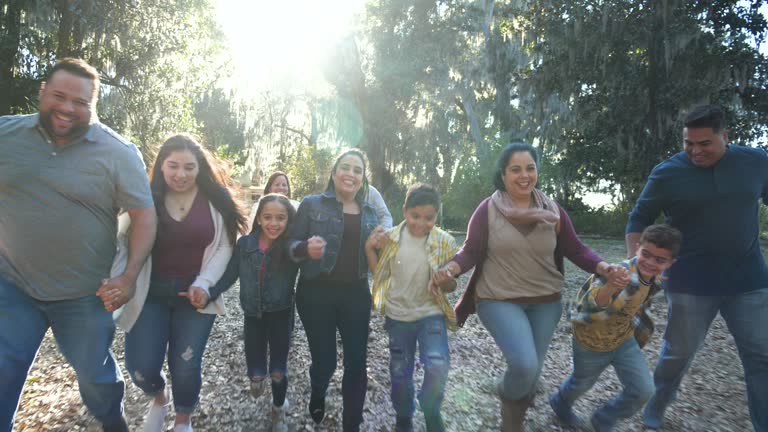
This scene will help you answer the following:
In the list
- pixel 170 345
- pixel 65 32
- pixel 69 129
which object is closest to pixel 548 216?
pixel 170 345

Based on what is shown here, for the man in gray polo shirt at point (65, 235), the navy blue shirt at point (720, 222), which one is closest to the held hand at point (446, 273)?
the navy blue shirt at point (720, 222)

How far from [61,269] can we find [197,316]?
73cm

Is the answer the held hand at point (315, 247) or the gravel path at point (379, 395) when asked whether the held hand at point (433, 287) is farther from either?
the gravel path at point (379, 395)

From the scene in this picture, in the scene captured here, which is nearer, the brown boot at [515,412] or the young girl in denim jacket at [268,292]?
the brown boot at [515,412]

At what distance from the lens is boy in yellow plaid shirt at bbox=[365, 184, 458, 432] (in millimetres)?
2717

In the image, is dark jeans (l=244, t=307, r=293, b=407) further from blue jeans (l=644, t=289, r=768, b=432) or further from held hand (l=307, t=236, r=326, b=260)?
blue jeans (l=644, t=289, r=768, b=432)

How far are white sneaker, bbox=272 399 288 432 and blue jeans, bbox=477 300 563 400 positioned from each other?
1483 millimetres

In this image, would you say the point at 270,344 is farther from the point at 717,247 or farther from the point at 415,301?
the point at 717,247

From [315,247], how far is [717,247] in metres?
2.47

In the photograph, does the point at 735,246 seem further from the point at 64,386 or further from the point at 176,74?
the point at 176,74

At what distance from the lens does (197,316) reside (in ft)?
8.54

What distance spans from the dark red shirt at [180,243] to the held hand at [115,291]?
0.94 ft

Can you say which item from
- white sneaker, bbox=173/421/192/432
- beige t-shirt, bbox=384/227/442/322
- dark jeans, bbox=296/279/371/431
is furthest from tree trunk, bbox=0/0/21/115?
beige t-shirt, bbox=384/227/442/322

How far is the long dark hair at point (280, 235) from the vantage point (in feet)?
9.83
